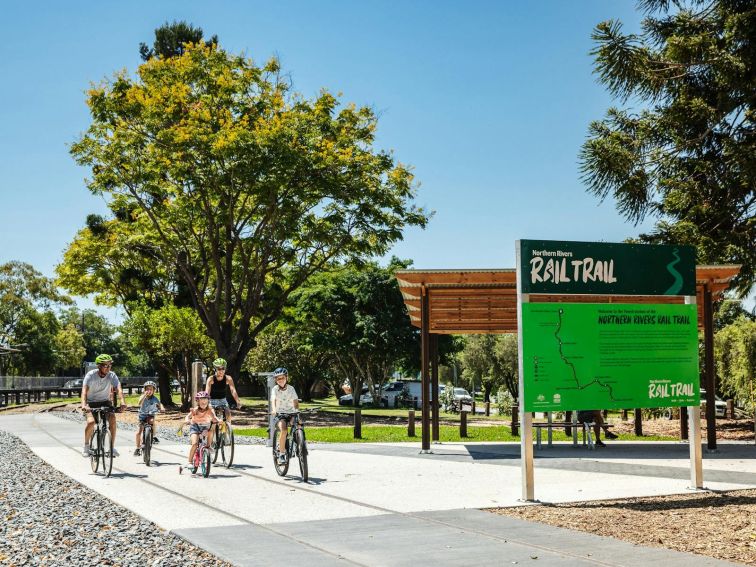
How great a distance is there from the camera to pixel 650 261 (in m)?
10.9

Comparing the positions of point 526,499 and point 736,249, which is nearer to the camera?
point 526,499

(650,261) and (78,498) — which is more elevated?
(650,261)

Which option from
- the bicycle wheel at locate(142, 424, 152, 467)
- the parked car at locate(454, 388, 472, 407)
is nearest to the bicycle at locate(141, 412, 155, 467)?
the bicycle wheel at locate(142, 424, 152, 467)

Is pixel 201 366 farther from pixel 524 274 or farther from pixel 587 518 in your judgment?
pixel 587 518

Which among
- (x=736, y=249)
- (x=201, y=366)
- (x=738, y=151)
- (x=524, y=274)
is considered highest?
(x=738, y=151)

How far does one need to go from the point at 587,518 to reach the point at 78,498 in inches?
246

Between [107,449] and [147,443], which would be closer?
[107,449]

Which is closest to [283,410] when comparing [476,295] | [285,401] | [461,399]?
[285,401]

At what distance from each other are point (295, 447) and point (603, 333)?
479 centimetres

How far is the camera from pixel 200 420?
12883mm

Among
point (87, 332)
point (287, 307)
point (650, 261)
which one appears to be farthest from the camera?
point (87, 332)

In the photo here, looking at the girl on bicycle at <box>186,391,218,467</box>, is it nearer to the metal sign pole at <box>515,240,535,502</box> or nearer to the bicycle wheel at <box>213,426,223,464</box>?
the bicycle wheel at <box>213,426,223,464</box>

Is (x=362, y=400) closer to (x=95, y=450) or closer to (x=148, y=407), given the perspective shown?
(x=148, y=407)

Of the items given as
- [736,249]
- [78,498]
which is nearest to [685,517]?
[78,498]
